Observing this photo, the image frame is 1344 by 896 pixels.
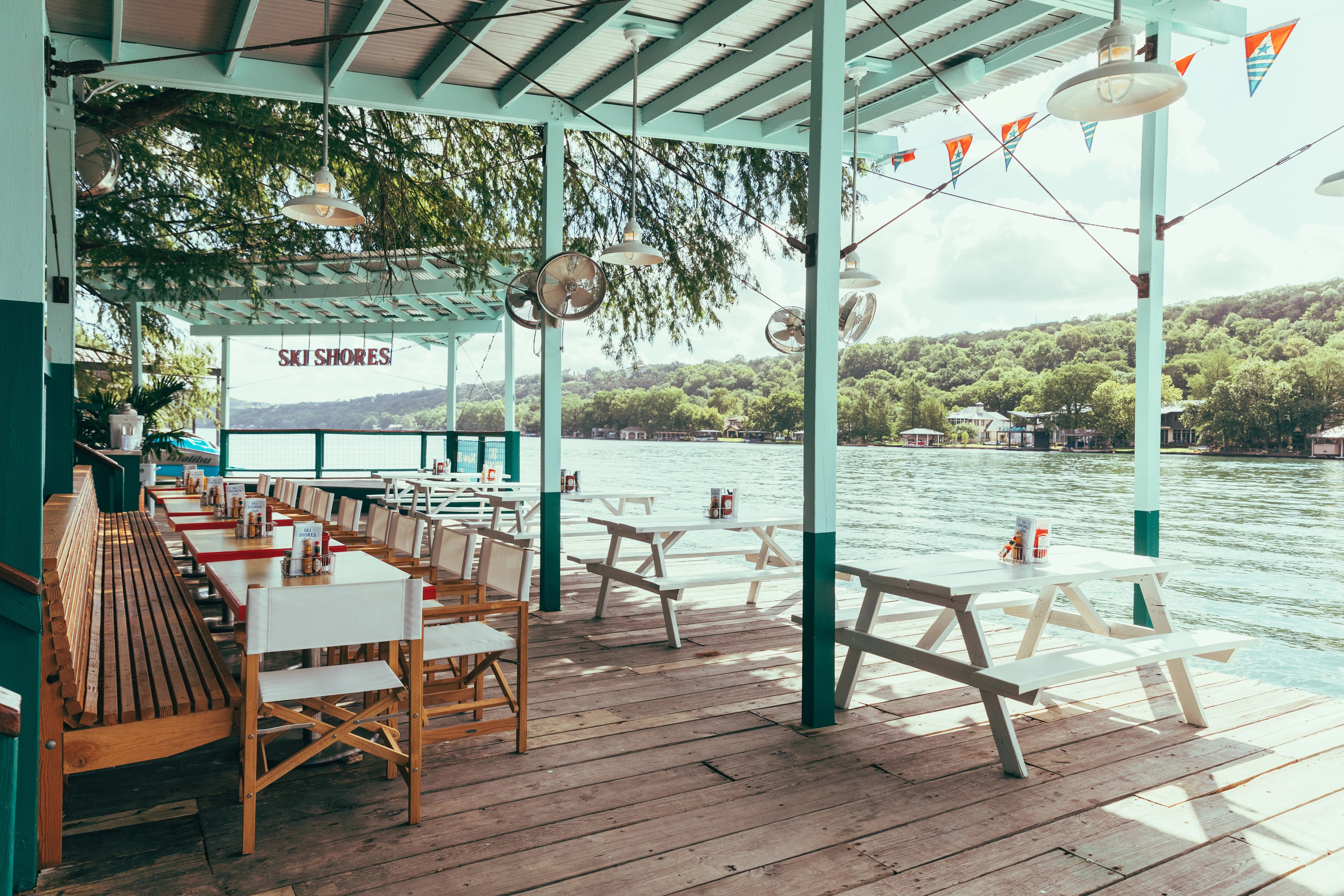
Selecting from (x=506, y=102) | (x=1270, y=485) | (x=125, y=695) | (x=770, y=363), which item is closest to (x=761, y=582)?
(x=506, y=102)

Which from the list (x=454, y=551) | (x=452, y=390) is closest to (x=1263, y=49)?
(x=454, y=551)

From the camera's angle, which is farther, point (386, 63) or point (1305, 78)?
point (1305, 78)

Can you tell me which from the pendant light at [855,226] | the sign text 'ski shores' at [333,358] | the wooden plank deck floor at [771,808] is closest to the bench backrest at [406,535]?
the wooden plank deck floor at [771,808]

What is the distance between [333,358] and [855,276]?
10.8 m

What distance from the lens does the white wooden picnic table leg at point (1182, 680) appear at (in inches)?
140

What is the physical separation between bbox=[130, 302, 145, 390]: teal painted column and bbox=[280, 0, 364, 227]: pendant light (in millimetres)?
7910

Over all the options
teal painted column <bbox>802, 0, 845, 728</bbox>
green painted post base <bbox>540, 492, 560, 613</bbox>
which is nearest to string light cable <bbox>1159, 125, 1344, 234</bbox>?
teal painted column <bbox>802, 0, 845, 728</bbox>

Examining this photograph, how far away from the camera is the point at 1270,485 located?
3750cm

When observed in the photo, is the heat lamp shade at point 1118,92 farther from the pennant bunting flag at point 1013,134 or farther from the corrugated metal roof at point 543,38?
the pennant bunting flag at point 1013,134

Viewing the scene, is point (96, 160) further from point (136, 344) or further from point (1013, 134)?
point (136, 344)

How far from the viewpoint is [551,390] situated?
19.0 ft

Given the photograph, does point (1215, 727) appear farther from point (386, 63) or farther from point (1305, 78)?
point (1305, 78)

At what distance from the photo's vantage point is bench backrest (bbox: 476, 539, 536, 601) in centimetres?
333

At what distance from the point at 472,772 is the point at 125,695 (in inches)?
45.5
